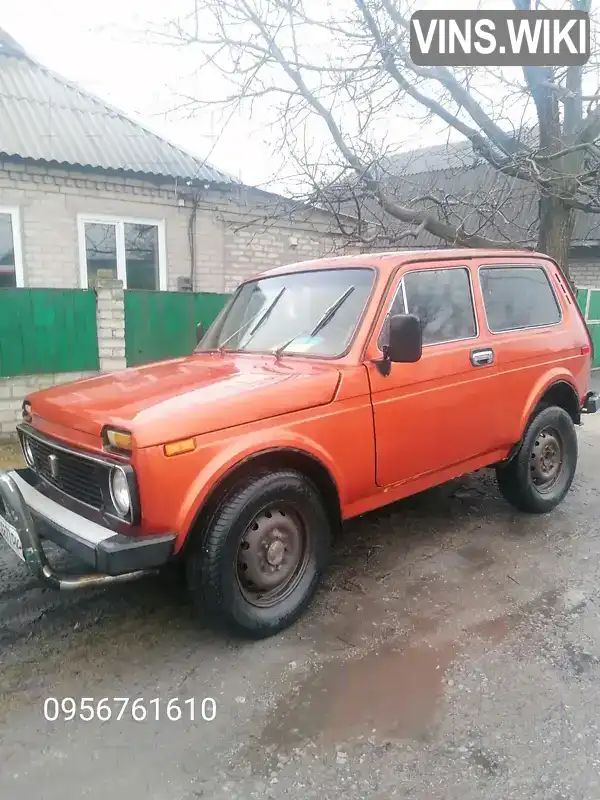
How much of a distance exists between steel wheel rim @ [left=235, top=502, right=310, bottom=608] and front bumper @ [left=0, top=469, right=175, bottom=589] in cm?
49

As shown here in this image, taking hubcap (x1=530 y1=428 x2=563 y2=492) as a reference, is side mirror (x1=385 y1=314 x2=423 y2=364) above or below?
above

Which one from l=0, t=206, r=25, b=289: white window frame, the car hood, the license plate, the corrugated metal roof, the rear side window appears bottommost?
the license plate

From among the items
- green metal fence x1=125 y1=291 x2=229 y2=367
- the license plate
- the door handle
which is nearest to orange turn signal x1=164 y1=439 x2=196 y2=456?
the license plate

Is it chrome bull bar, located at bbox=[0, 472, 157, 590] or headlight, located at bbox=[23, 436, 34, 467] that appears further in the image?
headlight, located at bbox=[23, 436, 34, 467]

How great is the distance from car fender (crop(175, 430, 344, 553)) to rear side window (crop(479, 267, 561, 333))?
6.17 ft

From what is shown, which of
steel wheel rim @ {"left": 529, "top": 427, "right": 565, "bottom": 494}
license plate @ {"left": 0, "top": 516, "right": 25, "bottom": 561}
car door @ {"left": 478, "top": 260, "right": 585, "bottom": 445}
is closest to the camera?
license plate @ {"left": 0, "top": 516, "right": 25, "bottom": 561}

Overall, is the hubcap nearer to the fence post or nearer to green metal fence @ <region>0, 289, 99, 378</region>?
the fence post

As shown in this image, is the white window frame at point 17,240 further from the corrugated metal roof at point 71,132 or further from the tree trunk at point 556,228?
the tree trunk at point 556,228

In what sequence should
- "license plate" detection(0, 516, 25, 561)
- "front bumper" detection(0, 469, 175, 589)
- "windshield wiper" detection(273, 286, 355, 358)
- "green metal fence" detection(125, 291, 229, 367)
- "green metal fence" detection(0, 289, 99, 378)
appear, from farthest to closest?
"green metal fence" detection(125, 291, 229, 367) < "green metal fence" detection(0, 289, 99, 378) < "windshield wiper" detection(273, 286, 355, 358) < "license plate" detection(0, 516, 25, 561) < "front bumper" detection(0, 469, 175, 589)

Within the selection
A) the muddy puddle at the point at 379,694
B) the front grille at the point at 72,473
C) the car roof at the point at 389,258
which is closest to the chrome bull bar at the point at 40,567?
the front grille at the point at 72,473

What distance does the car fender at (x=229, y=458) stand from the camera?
260 centimetres

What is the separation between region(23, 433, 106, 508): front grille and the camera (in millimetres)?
2715

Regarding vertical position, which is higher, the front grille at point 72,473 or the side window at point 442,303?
the side window at point 442,303

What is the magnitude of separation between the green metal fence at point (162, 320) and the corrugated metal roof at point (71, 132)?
3150mm
